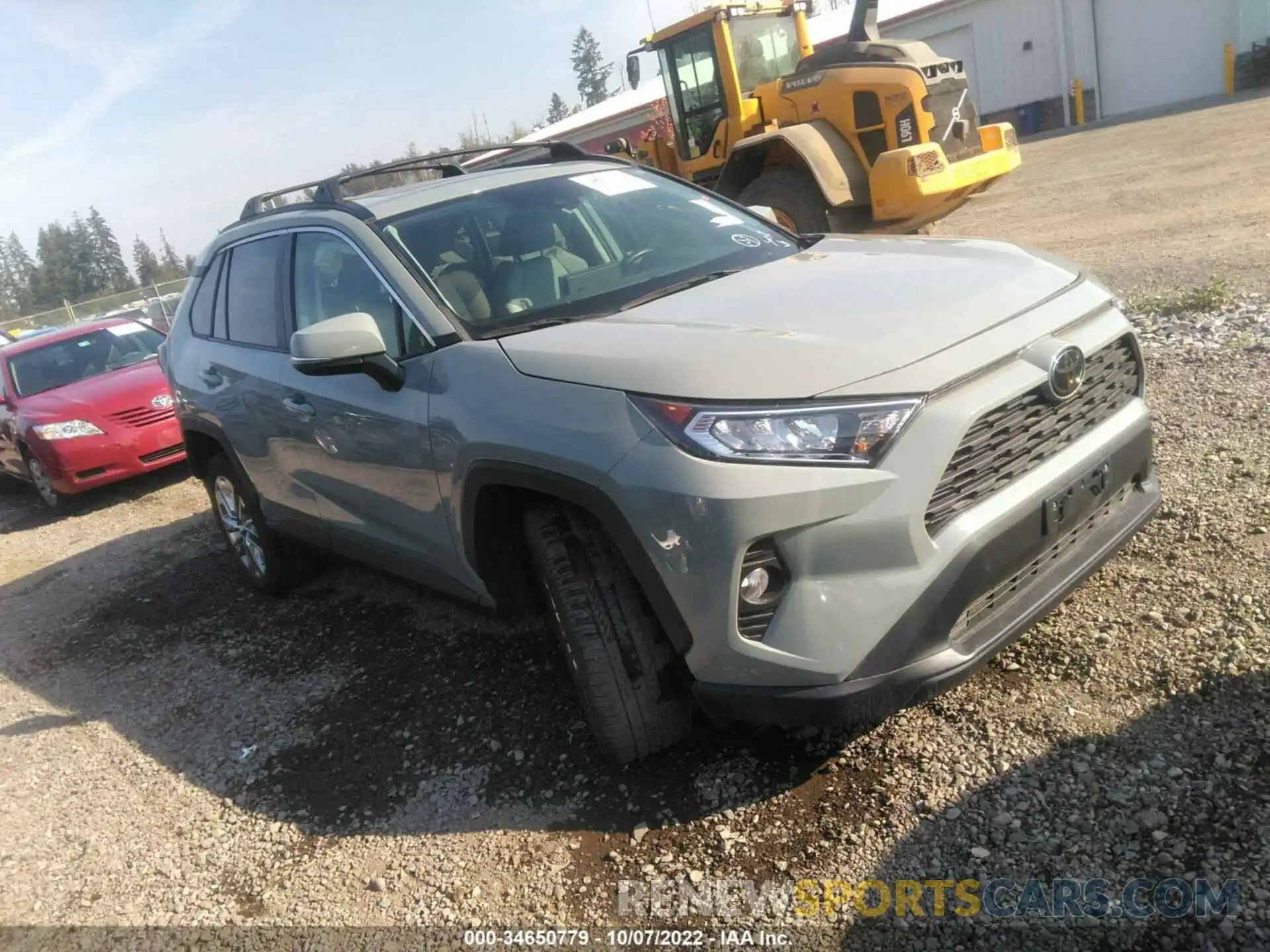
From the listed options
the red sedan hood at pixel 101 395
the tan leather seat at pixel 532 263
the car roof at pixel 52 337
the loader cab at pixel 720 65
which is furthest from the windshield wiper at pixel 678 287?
the car roof at pixel 52 337

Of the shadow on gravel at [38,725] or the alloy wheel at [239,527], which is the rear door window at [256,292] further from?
the shadow on gravel at [38,725]

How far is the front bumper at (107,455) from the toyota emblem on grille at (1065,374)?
25.1ft

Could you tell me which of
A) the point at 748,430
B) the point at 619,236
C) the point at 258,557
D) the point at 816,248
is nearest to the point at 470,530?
the point at 748,430

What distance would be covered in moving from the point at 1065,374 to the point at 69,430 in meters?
8.31

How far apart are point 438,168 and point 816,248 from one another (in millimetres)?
1937

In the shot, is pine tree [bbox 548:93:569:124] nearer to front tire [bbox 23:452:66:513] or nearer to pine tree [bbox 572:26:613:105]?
pine tree [bbox 572:26:613:105]

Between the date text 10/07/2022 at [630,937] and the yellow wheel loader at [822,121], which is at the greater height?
the yellow wheel loader at [822,121]

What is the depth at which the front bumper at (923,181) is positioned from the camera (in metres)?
8.82

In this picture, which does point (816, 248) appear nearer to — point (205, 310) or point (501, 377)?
point (501, 377)

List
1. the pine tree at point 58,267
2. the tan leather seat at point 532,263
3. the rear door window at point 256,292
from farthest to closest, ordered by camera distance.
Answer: the pine tree at point 58,267 → the rear door window at point 256,292 → the tan leather seat at point 532,263

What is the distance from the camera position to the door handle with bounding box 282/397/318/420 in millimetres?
3832

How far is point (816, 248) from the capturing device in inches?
147

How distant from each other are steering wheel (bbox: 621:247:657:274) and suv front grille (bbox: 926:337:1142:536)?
4.91 ft

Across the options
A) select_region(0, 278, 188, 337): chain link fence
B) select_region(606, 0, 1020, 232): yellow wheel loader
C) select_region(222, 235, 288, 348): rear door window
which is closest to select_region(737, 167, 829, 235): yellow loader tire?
select_region(606, 0, 1020, 232): yellow wheel loader
